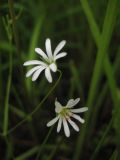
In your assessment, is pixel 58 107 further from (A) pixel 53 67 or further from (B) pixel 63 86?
(B) pixel 63 86

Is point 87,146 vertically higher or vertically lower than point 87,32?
lower

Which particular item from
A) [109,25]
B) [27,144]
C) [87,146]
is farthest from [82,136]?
[109,25]

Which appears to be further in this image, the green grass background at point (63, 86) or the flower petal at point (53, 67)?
the green grass background at point (63, 86)

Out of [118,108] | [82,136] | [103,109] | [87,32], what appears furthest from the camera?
[87,32]

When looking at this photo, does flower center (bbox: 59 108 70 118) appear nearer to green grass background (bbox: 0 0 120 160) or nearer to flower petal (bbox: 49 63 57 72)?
flower petal (bbox: 49 63 57 72)

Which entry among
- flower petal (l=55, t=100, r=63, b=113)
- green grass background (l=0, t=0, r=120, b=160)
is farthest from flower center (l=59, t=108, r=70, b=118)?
green grass background (l=0, t=0, r=120, b=160)

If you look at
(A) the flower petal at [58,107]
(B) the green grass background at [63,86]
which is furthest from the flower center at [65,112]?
(B) the green grass background at [63,86]

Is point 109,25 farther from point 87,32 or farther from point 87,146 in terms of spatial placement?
point 87,32

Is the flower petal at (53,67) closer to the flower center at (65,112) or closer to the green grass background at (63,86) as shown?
the flower center at (65,112)
